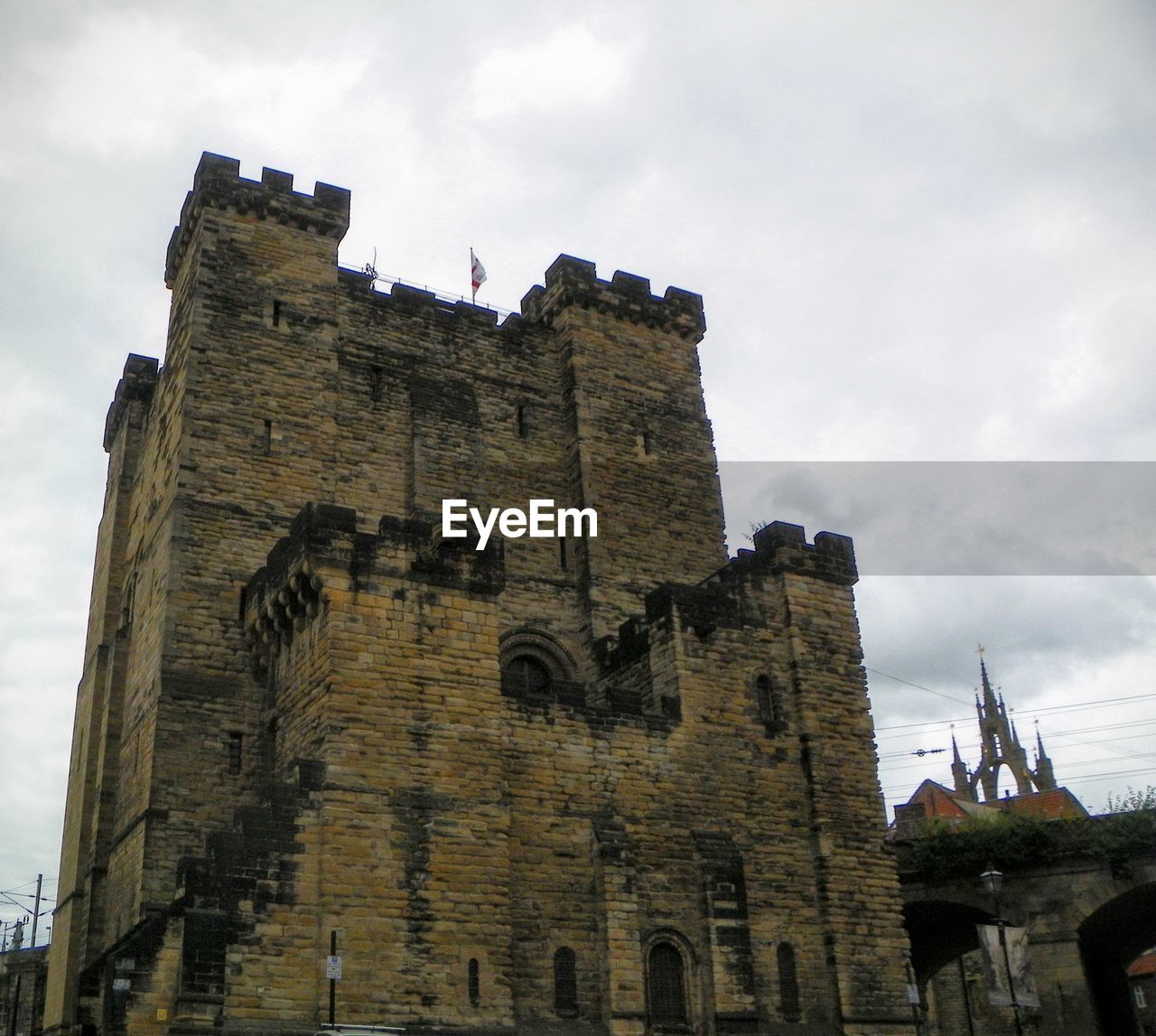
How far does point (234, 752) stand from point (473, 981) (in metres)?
6.33

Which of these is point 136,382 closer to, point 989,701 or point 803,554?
point 803,554

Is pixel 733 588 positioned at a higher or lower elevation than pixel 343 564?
higher

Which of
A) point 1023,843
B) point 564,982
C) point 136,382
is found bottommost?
point 564,982

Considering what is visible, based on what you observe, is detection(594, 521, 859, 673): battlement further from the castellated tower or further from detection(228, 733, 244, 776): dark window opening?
detection(228, 733, 244, 776): dark window opening

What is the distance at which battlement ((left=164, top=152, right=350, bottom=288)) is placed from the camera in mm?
26688

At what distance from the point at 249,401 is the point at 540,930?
38.5 feet

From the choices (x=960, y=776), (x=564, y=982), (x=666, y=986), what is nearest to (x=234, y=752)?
(x=564, y=982)

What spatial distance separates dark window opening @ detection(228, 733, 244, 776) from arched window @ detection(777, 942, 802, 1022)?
10.00 m

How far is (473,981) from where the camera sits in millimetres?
18750

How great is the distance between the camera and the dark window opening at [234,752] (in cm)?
2219

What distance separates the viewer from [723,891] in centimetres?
2156

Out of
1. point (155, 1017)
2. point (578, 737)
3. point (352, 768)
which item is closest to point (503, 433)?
point (578, 737)

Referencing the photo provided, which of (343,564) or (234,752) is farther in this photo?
(234,752)

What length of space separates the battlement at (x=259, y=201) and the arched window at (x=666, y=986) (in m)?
16.4
